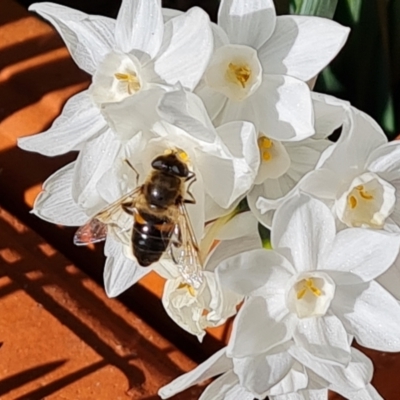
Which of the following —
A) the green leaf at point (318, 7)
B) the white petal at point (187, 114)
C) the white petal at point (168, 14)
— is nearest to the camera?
the white petal at point (187, 114)

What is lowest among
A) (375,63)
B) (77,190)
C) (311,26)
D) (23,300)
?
(23,300)

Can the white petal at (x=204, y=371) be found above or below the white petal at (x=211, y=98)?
below

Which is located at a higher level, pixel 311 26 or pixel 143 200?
pixel 311 26

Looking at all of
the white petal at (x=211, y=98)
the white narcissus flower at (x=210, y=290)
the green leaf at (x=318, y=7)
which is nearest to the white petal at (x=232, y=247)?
the white narcissus flower at (x=210, y=290)

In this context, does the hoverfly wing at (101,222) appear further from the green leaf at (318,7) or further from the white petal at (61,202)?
the green leaf at (318,7)

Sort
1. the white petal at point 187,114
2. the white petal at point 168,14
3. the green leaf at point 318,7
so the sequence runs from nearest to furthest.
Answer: the white petal at point 187,114 → the white petal at point 168,14 → the green leaf at point 318,7

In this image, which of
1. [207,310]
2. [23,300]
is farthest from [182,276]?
[23,300]

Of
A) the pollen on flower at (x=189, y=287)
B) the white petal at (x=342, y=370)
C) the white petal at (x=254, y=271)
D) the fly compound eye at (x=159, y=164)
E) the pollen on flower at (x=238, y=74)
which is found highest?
the pollen on flower at (x=238, y=74)

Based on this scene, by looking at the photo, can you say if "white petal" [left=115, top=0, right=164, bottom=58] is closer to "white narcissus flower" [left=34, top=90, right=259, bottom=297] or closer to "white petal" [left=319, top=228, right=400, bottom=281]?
"white narcissus flower" [left=34, top=90, right=259, bottom=297]

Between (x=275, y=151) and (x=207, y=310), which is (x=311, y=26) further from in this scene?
(x=207, y=310)
